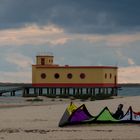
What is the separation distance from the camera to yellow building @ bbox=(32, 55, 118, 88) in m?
84.1

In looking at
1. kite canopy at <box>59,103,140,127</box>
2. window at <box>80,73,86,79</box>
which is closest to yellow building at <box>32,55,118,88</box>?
window at <box>80,73,86,79</box>

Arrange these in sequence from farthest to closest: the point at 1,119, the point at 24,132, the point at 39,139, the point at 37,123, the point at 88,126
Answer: the point at 1,119
the point at 37,123
the point at 88,126
the point at 24,132
the point at 39,139

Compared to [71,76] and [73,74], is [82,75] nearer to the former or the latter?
[73,74]

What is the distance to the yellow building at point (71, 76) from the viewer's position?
276 ft

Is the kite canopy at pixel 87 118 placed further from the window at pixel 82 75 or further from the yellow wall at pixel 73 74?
the window at pixel 82 75

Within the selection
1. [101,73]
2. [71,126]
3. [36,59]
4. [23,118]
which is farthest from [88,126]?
[36,59]

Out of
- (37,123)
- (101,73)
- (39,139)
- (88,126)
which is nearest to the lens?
(39,139)

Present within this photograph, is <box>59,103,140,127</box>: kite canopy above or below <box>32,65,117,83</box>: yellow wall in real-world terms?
below

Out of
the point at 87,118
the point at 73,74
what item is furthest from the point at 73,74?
the point at 87,118

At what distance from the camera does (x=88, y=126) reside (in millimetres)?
23438

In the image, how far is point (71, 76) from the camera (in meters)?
85.2

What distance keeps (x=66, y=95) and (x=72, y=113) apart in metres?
61.0

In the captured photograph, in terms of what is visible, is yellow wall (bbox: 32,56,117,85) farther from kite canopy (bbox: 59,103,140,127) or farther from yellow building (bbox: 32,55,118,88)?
kite canopy (bbox: 59,103,140,127)

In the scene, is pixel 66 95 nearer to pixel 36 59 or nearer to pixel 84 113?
pixel 36 59
